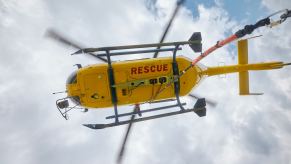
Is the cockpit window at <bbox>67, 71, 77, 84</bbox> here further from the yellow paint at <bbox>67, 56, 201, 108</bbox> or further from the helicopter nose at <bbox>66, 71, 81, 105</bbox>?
the yellow paint at <bbox>67, 56, 201, 108</bbox>

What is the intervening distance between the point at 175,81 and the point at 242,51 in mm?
3333

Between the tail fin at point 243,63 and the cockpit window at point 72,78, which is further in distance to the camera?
the tail fin at point 243,63

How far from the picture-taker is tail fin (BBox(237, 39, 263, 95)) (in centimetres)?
1166

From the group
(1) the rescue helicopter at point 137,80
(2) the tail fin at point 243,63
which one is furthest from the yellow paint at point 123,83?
(2) the tail fin at point 243,63

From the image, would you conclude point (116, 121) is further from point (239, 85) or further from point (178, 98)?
point (239, 85)

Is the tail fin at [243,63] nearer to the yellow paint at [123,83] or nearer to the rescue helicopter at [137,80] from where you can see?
the rescue helicopter at [137,80]

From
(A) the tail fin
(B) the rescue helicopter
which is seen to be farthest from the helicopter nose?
(A) the tail fin

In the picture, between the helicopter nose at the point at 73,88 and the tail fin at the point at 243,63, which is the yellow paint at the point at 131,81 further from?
the tail fin at the point at 243,63

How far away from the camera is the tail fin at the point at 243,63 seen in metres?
11.7

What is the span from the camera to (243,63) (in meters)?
11.8

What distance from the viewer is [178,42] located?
405 inches

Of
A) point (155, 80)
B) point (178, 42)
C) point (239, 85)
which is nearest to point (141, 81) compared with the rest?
point (155, 80)

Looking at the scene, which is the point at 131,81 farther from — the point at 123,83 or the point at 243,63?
the point at 243,63

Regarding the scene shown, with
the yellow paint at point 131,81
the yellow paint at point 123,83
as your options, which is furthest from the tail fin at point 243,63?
the yellow paint at point 123,83
